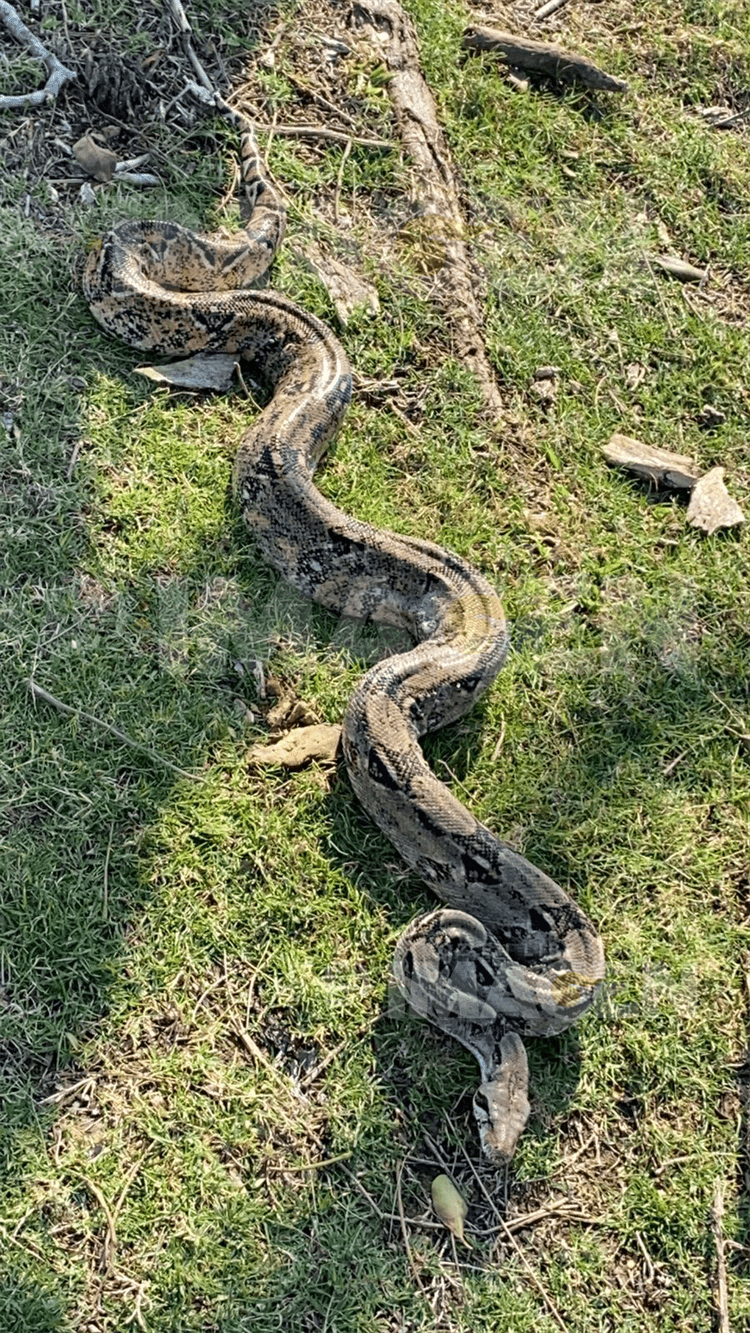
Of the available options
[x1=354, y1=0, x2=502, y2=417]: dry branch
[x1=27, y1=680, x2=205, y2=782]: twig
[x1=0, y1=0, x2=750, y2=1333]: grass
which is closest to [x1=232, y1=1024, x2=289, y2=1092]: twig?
[x1=0, y1=0, x2=750, y2=1333]: grass

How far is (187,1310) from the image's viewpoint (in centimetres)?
401

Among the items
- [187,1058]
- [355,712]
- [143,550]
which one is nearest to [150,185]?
[143,550]

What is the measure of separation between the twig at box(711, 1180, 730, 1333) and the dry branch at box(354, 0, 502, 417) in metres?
4.24

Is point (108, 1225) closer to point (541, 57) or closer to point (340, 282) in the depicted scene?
point (340, 282)

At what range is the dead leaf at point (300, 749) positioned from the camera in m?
5.23

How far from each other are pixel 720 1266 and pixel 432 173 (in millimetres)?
6341

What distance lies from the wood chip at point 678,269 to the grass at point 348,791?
0.12 m

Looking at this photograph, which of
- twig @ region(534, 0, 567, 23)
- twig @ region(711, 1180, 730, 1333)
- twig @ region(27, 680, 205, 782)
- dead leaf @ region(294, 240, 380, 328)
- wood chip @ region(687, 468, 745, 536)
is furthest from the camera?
twig @ region(534, 0, 567, 23)

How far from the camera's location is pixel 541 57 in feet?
26.8

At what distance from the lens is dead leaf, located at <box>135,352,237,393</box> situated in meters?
6.16

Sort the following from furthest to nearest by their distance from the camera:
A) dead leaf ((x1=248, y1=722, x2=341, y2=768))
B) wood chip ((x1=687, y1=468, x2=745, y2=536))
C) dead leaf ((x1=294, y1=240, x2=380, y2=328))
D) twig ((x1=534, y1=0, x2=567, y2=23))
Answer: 1. twig ((x1=534, y1=0, x2=567, y2=23))
2. dead leaf ((x1=294, y1=240, x2=380, y2=328))
3. wood chip ((x1=687, y1=468, x2=745, y2=536))
4. dead leaf ((x1=248, y1=722, x2=341, y2=768))

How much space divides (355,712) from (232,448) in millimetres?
1720

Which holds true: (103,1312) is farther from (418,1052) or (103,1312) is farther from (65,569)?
(65,569)

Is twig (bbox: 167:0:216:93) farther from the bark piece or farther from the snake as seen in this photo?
the bark piece
